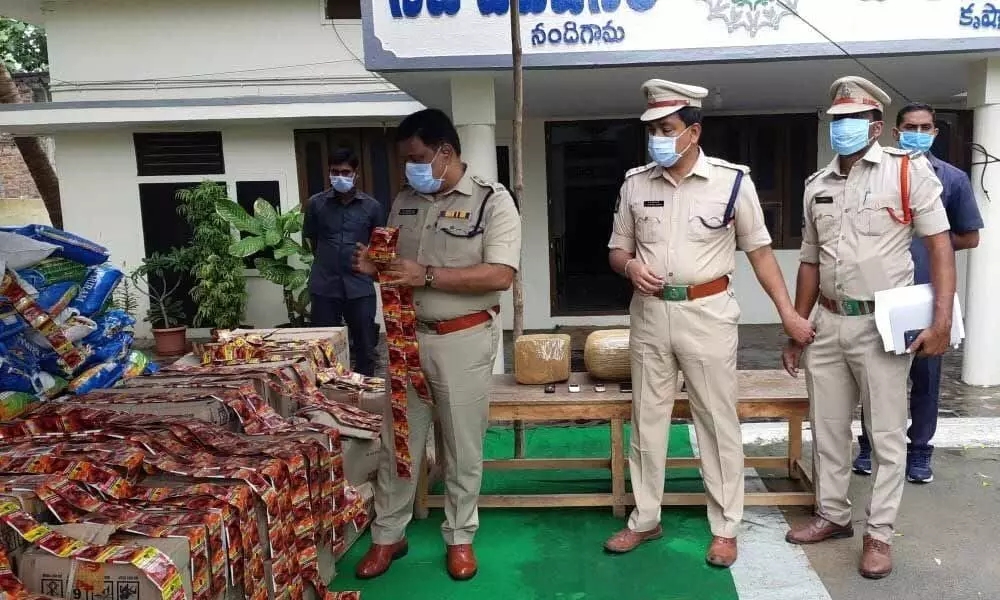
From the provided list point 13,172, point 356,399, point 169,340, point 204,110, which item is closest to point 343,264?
point 356,399

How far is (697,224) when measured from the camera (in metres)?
3.20

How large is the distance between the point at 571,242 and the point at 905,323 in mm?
9246

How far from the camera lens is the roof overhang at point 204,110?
793cm

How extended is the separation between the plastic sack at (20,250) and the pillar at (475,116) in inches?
122

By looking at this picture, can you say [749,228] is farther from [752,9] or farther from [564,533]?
[752,9]

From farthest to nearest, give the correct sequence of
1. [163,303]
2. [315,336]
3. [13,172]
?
[13,172] → [163,303] → [315,336]

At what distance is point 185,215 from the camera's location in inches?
343

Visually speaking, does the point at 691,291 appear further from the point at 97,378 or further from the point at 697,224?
the point at 97,378

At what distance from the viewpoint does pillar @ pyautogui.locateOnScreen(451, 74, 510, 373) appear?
5.64m

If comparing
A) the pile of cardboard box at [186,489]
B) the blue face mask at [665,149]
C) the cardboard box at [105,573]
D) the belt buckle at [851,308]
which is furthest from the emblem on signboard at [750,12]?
the cardboard box at [105,573]

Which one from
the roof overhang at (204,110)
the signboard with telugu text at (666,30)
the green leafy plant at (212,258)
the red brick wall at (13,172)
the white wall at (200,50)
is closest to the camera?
the signboard with telugu text at (666,30)

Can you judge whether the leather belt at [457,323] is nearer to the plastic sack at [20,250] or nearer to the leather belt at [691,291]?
the leather belt at [691,291]

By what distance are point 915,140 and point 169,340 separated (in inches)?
284

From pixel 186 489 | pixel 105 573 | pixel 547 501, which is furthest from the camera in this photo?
pixel 547 501
